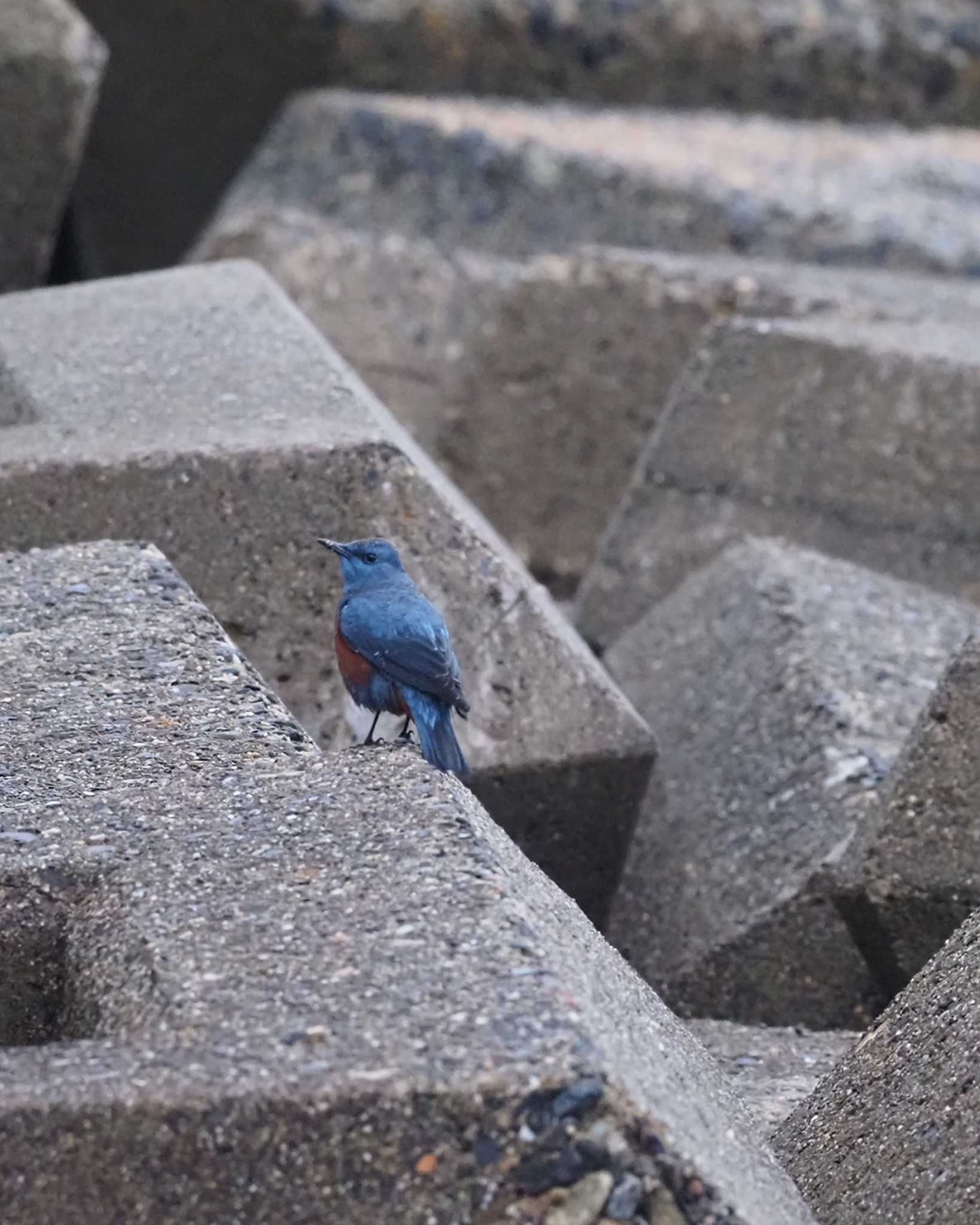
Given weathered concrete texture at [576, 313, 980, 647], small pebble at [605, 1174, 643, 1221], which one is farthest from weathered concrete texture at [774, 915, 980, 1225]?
weathered concrete texture at [576, 313, 980, 647]

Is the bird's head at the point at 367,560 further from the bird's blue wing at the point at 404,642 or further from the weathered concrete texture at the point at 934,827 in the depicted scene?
the weathered concrete texture at the point at 934,827

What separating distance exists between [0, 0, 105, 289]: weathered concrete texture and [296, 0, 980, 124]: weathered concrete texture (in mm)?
1996

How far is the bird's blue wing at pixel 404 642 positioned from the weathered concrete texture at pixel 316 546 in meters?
0.34

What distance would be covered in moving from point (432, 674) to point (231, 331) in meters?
1.33

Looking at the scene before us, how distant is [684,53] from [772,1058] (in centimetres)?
570

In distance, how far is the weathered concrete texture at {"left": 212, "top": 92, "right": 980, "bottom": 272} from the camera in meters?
6.39

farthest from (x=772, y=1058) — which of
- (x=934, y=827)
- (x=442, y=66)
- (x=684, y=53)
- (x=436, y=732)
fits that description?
(x=684, y=53)

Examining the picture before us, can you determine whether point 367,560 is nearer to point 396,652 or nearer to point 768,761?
point 396,652

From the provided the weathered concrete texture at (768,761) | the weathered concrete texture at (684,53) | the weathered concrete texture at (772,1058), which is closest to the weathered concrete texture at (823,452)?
the weathered concrete texture at (768,761)

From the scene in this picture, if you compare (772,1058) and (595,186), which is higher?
(772,1058)

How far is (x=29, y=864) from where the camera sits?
2164mm

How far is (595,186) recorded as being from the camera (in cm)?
659

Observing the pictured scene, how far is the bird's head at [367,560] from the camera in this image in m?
3.11

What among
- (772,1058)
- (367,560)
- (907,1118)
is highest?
(907,1118)
